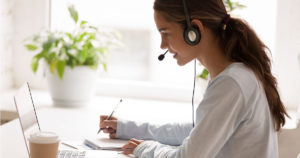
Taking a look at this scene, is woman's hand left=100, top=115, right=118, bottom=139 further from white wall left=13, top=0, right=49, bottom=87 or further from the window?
white wall left=13, top=0, right=49, bottom=87

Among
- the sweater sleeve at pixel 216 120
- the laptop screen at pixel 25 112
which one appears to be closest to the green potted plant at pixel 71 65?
the laptop screen at pixel 25 112

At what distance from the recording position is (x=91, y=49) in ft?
7.77

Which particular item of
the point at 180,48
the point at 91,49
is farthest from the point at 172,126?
the point at 91,49

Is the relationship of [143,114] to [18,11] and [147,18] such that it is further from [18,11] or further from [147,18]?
[18,11]

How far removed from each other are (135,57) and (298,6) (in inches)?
44.7

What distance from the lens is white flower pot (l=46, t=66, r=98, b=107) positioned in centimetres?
231

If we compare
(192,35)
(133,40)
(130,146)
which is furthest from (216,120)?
(133,40)

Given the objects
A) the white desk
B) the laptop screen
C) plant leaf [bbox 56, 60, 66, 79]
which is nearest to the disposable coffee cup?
the laptop screen

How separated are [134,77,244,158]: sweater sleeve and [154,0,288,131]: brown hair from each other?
5.2 inches

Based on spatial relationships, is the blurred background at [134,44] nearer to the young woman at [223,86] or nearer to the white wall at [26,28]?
the white wall at [26,28]

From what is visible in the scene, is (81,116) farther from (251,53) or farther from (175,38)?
(251,53)

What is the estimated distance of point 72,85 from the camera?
7.63 ft

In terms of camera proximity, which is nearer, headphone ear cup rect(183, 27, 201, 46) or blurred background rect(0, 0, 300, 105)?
headphone ear cup rect(183, 27, 201, 46)

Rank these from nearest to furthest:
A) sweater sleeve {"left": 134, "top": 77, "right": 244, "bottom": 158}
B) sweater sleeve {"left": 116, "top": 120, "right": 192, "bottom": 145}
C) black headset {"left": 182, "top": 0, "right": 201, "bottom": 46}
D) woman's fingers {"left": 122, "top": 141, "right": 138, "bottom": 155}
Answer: sweater sleeve {"left": 134, "top": 77, "right": 244, "bottom": 158} → black headset {"left": 182, "top": 0, "right": 201, "bottom": 46} → woman's fingers {"left": 122, "top": 141, "right": 138, "bottom": 155} → sweater sleeve {"left": 116, "top": 120, "right": 192, "bottom": 145}
